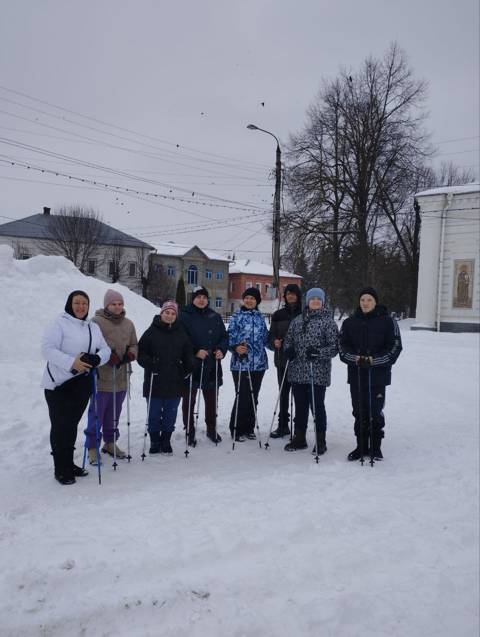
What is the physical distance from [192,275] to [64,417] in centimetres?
5104

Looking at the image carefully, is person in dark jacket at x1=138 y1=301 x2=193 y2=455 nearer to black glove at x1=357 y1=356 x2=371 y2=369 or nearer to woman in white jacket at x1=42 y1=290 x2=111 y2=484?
woman in white jacket at x1=42 y1=290 x2=111 y2=484

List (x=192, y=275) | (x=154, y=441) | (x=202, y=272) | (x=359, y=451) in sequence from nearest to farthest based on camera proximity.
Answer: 1. (x=154, y=441)
2. (x=359, y=451)
3. (x=192, y=275)
4. (x=202, y=272)

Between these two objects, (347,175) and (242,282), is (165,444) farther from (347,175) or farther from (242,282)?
(242,282)

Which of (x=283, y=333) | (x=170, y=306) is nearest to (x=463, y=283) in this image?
(x=283, y=333)

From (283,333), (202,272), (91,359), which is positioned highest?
(202,272)

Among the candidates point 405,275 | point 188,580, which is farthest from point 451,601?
point 405,275

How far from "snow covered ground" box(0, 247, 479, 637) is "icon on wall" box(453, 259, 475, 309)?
627 inches

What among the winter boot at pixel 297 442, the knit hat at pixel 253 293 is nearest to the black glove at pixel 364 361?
the winter boot at pixel 297 442

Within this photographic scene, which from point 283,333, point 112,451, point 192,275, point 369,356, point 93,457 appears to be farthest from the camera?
point 192,275

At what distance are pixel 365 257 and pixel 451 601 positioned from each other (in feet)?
71.2

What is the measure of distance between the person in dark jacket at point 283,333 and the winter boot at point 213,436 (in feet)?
2.50

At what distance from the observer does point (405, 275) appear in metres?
33.7

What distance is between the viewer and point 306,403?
5.93m

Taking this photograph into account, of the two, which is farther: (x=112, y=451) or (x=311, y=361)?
(x=311, y=361)
